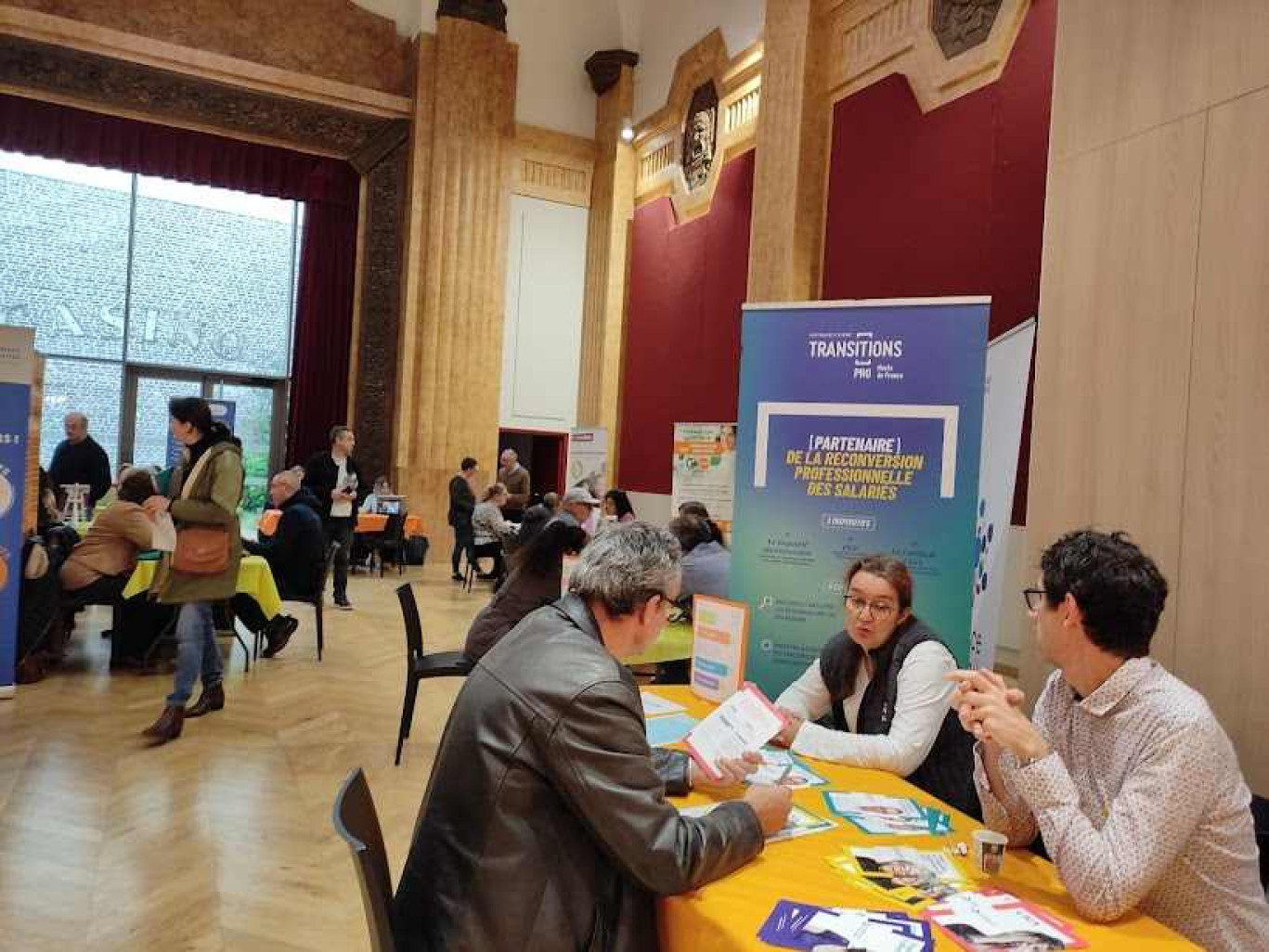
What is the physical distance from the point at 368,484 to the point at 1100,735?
10.9 metres

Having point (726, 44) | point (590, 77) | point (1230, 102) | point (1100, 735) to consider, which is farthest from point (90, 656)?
point (590, 77)

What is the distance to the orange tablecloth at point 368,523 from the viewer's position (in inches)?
321

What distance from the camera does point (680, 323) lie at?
1012 cm

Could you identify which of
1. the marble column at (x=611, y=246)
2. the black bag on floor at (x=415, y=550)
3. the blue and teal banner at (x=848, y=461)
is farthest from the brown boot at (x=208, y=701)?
the marble column at (x=611, y=246)

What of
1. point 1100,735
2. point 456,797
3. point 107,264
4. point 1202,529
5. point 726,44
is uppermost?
point 726,44

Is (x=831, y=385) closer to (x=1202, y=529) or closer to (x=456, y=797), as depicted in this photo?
(x=1202, y=529)

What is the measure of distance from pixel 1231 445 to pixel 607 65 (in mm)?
10391

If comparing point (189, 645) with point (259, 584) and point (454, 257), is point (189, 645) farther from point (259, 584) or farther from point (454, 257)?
point (454, 257)

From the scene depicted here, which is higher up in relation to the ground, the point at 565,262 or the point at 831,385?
the point at 565,262

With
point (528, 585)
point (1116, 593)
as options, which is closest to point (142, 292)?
point (528, 585)

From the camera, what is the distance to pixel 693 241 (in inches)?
389

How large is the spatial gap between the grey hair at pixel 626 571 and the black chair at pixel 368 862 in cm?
50

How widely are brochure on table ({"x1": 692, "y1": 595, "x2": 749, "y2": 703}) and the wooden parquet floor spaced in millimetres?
1185

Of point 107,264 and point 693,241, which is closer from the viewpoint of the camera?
point 693,241
